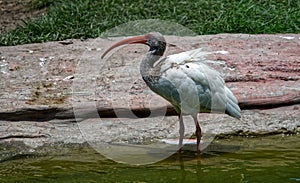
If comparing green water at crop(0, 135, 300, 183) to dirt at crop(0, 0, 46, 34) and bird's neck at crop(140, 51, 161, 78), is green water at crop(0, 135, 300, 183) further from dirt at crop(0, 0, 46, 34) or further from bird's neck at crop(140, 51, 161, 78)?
dirt at crop(0, 0, 46, 34)

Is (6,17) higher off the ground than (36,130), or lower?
higher

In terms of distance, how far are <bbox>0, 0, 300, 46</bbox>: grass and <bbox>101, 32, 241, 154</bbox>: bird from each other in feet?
9.82

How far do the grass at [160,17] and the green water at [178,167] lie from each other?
10.4 feet

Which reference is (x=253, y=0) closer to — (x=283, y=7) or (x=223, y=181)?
(x=283, y=7)

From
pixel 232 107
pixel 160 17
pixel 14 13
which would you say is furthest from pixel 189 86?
pixel 14 13

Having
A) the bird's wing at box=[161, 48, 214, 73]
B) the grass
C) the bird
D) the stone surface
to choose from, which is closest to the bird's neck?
the bird

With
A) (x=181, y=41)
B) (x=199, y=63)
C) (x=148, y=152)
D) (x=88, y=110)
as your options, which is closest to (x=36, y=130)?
(x=88, y=110)

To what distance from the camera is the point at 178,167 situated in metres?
5.51

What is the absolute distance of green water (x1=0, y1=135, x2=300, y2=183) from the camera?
5164mm

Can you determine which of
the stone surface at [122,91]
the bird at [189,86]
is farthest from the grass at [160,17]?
the bird at [189,86]

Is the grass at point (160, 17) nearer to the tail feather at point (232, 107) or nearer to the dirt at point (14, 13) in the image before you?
the dirt at point (14, 13)

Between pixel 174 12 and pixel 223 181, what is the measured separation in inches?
199

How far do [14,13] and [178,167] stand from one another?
6.01m

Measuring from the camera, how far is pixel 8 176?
5273 millimetres
